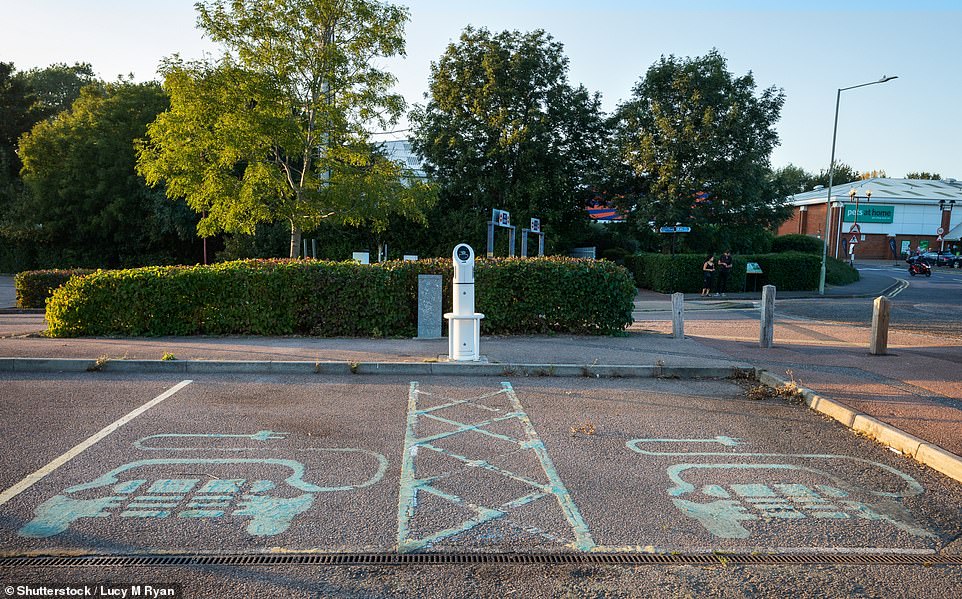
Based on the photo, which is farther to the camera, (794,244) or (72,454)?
(794,244)

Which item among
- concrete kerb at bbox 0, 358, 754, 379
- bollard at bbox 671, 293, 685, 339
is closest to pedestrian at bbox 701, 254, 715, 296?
bollard at bbox 671, 293, 685, 339

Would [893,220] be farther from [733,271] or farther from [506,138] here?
[506,138]

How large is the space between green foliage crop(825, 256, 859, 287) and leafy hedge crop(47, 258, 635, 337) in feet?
77.1

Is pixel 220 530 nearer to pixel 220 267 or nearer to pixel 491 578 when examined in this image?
pixel 491 578

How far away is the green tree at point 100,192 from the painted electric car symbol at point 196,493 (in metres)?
29.4

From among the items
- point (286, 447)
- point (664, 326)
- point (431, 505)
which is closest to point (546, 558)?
point (431, 505)

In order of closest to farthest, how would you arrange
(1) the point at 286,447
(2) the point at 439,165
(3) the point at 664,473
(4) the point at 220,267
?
(3) the point at 664,473
(1) the point at 286,447
(4) the point at 220,267
(2) the point at 439,165

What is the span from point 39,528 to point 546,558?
2.96 m

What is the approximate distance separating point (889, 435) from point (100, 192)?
36.2 m

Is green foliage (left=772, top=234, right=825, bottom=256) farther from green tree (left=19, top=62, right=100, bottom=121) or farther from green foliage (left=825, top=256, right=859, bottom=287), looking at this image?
green tree (left=19, top=62, right=100, bottom=121)

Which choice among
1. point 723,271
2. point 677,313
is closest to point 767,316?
point 677,313

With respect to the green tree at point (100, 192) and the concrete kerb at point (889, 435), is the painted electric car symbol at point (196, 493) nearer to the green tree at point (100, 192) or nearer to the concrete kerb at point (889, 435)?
the concrete kerb at point (889, 435)

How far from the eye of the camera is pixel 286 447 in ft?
17.5

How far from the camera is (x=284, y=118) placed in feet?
53.2
